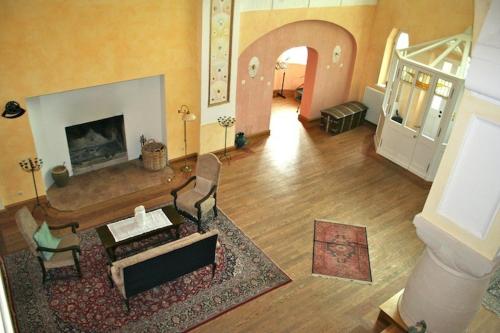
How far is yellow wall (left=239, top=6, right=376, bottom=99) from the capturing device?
9.37 m

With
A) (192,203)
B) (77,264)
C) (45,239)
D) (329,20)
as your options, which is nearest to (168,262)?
(77,264)

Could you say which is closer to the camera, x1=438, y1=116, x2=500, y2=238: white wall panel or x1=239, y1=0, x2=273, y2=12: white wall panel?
x1=438, y1=116, x2=500, y2=238: white wall panel

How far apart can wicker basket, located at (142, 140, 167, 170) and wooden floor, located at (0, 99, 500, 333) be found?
1.67ft

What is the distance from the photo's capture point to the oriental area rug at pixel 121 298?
5.91 m

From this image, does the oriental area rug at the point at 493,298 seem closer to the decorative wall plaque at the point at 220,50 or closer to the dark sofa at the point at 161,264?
the dark sofa at the point at 161,264

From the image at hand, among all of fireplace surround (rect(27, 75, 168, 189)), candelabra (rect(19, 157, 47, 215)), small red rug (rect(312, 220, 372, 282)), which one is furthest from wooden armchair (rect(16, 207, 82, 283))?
small red rug (rect(312, 220, 372, 282))

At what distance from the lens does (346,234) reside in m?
7.93

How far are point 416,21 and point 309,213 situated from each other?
18.9 ft

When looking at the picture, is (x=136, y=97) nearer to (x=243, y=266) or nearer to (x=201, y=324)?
(x=243, y=266)

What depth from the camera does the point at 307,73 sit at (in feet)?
39.3

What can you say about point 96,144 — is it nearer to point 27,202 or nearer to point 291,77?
point 27,202

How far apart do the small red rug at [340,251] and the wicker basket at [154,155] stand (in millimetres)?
3566

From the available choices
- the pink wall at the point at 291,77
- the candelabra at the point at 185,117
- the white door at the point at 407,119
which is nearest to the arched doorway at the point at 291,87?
the pink wall at the point at 291,77

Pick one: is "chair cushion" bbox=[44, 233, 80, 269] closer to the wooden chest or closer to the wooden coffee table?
the wooden coffee table
